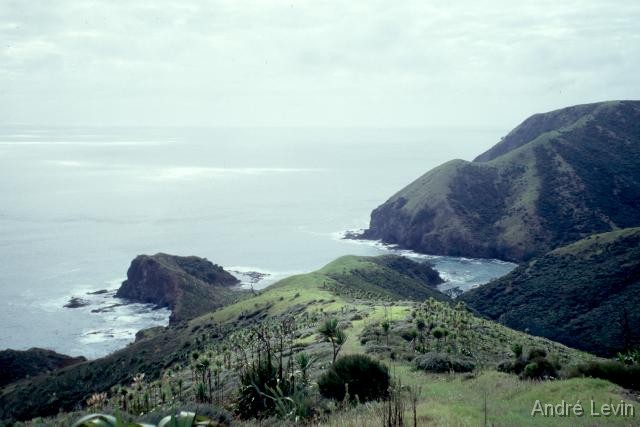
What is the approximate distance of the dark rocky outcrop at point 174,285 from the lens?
106m

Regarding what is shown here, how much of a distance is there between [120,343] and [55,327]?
52.2ft

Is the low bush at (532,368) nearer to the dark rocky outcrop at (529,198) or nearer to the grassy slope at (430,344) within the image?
the grassy slope at (430,344)

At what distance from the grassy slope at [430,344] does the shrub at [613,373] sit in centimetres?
119

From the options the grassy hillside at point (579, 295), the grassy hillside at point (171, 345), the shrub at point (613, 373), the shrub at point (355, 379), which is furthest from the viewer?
the grassy hillside at point (579, 295)

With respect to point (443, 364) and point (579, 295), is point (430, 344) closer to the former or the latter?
point (443, 364)

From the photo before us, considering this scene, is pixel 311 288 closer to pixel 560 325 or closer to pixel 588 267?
pixel 560 325

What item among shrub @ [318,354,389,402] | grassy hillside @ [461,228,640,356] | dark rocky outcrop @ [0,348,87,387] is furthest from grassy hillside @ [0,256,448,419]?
shrub @ [318,354,389,402]

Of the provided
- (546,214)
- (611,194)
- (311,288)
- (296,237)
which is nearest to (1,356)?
(311,288)

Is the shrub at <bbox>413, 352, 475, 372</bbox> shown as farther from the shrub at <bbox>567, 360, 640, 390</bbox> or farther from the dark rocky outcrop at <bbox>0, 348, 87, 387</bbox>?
the dark rocky outcrop at <bbox>0, 348, 87, 387</bbox>

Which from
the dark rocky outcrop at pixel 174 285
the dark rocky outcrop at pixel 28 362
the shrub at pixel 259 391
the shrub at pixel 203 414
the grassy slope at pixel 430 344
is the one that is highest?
the shrub at pixel 203 414

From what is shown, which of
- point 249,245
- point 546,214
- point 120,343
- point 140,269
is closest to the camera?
point 120,343

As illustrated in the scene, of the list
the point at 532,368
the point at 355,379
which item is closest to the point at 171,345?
the point at 532,368

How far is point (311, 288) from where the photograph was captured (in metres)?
78.4

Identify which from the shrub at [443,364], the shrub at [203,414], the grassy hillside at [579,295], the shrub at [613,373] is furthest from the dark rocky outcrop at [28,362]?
the shrub at [613,373]
